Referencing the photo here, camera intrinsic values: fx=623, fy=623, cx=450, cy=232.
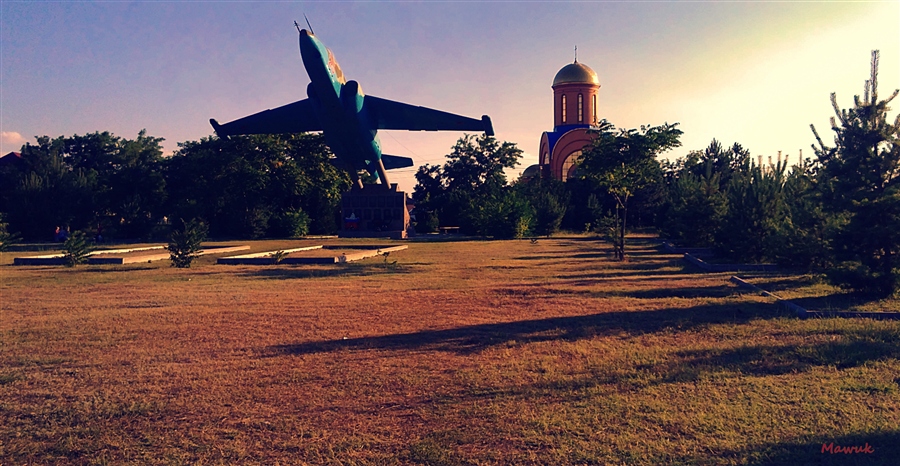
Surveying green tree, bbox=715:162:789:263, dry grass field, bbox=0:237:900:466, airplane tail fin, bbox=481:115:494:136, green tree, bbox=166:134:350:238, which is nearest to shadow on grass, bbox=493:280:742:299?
dry grass field, bbox=0:237:900:466

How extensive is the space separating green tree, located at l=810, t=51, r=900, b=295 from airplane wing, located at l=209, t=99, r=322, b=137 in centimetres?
2432

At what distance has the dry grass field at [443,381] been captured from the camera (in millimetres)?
3883

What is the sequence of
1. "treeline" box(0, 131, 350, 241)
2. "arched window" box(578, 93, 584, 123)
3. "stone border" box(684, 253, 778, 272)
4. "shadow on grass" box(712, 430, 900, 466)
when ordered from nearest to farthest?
1. "shadow on grass" box(712, 430, 900, 466)
2. "stone border" box(684, 253, 778, 272)
3. "treeline" box(0, 131, 350, 241)
4. "arched window" box(578, 93, 584, 123)

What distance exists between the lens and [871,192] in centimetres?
912

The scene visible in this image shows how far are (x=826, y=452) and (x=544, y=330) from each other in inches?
157

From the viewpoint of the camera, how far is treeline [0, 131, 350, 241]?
38.8 meters

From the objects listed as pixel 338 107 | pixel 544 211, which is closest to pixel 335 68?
pixel 338 107

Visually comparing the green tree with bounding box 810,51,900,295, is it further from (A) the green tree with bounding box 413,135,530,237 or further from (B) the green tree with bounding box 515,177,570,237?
(A) the green tree with bounding box 413,135,530,237

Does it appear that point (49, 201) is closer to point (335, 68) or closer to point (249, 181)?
point (249, 181)

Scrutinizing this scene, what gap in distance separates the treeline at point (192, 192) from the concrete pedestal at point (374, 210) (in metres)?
5.84

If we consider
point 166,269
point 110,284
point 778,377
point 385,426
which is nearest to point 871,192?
point 778,377

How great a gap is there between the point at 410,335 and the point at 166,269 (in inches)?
441

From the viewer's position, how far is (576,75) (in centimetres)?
5581

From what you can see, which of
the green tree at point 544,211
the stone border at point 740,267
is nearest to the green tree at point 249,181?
the green tree at point 544,211
